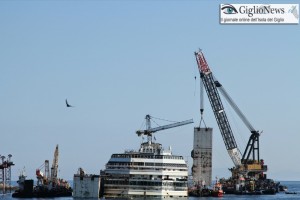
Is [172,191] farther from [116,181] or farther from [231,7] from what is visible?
[231,7]

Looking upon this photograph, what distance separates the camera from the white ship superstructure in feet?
500

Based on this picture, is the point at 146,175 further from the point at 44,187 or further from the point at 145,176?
the point at 44,187

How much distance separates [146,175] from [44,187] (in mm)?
39282

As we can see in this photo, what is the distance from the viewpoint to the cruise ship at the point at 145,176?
6004 inches

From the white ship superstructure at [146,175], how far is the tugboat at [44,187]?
2794 centimetres

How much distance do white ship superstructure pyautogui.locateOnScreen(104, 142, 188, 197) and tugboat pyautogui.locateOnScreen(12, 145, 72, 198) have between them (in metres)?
27.9

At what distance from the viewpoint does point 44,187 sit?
18388cm

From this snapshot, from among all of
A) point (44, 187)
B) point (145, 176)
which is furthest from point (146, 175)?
point (44, 187)

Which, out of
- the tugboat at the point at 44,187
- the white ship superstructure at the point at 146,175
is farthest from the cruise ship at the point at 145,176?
the tugboat at the point at 44,187

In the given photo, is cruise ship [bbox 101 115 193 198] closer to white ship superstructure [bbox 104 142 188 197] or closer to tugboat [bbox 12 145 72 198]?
white ship superstructure [bbox 104 142 188 197]

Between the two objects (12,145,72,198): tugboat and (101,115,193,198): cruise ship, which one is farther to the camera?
(12,145,72,198): tugboat

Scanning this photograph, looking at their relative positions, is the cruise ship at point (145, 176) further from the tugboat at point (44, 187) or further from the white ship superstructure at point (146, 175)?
the tugboat at point (44, 187)

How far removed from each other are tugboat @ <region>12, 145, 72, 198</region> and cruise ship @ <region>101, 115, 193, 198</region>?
27.0m

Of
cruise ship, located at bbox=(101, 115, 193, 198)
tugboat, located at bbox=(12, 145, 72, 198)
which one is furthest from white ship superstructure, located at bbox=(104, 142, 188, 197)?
tugboat, located at bbox=(12, 145, 72, 198)
